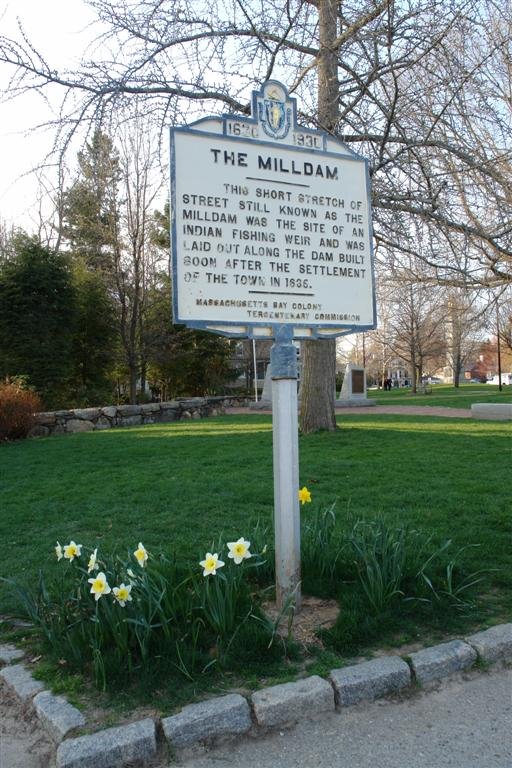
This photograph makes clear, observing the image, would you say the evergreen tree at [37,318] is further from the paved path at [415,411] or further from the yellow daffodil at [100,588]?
the yellow daffodil at [100,588]

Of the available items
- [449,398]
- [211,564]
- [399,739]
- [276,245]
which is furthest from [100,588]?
[449,398]

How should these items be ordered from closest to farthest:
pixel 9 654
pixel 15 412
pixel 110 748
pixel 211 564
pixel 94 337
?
pixel 110 748 → pixel 211 564 → pixel 9 654 → pixel 15 412 → pixel 94 337

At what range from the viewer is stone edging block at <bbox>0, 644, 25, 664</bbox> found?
3344mm

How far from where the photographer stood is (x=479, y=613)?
3.74m

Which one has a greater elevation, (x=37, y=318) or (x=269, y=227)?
(x=37, y=318)

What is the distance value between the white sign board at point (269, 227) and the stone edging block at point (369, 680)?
1902 millimetres

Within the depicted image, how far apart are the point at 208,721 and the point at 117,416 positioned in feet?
48.3

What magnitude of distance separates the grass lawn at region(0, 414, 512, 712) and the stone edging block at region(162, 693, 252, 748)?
1056 millimetres

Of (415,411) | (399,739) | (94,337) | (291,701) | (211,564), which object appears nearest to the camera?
(399,739)

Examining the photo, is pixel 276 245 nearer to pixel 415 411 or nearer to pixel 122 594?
pixel 122 594

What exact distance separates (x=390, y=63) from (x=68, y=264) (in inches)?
567

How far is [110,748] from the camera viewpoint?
2.50m

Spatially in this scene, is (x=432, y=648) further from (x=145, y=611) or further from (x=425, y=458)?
(x=425, y=458)

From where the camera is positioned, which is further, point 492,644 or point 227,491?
point 227,491
